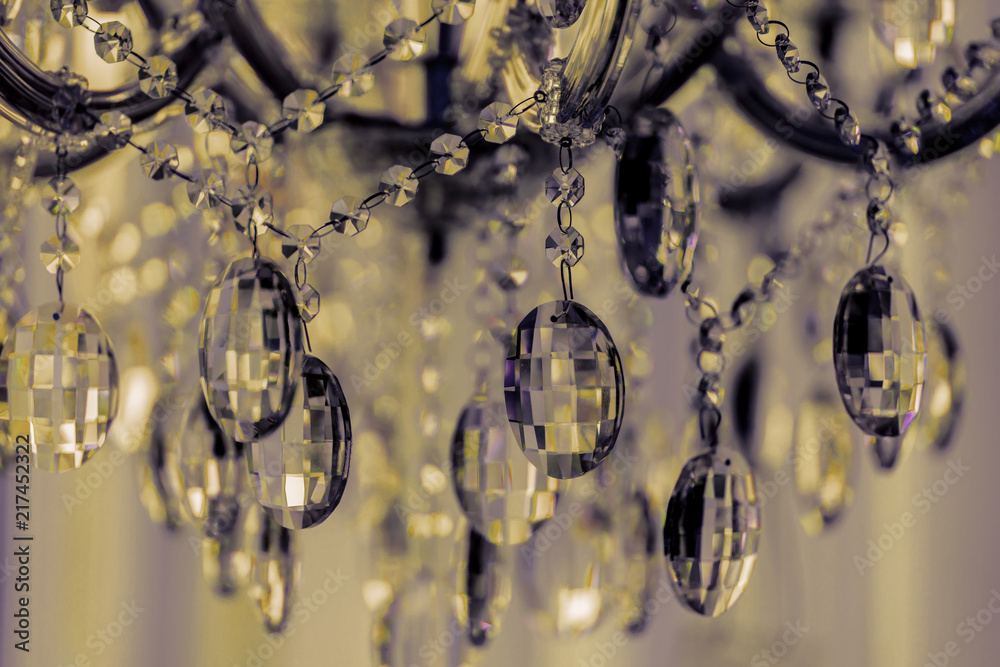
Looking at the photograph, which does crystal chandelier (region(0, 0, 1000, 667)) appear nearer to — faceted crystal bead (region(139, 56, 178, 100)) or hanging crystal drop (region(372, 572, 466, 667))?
hanging crystal drop (region(372, 572, 466, 667))

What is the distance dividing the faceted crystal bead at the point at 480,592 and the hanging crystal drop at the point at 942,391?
32 centimetres

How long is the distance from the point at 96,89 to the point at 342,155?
0.49 feet

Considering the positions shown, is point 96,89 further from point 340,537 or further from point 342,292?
point 340,537

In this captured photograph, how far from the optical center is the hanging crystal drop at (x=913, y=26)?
528 millimetres

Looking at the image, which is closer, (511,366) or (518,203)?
(511,366)

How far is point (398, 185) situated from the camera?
0.36m

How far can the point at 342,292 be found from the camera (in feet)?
1.79

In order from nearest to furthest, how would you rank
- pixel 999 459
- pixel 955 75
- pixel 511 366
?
pixel 511 366 → pixel 955 75 → pixel 999 459

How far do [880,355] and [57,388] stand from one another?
0.39 meters

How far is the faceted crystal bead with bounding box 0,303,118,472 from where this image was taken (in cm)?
39

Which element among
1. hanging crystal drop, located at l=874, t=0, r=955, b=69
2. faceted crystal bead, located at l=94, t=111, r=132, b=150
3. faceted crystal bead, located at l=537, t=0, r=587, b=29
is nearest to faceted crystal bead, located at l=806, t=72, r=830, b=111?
faceted crystal bead, located at l=537, t=0, r=587, b=29

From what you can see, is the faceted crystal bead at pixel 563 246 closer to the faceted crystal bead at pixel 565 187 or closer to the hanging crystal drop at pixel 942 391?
the faceted crystal bead at pixel 565 187

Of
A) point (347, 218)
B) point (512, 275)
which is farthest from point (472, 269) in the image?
point (347, 218)

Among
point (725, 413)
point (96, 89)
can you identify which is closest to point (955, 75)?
point (725, 413)
